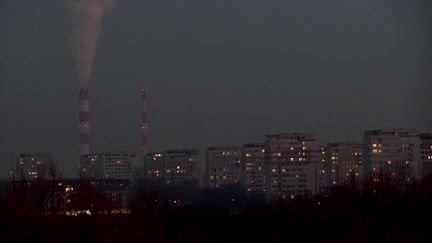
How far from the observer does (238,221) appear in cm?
2166

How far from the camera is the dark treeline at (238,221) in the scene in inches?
685

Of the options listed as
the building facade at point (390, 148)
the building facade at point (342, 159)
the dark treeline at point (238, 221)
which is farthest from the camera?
the building facade at point (342, 159)

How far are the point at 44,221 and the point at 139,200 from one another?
4008 millimetres

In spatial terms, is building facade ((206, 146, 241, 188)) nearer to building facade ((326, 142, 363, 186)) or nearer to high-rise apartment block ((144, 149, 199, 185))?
high-rise apartment block ((144, 149, 199, 185))

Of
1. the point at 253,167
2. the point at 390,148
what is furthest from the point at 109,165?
the point at 390,148

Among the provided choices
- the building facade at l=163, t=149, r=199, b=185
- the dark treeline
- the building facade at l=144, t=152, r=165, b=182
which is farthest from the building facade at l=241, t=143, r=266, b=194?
the dark treeline

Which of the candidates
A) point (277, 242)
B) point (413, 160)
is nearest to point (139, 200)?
point (277, 242)

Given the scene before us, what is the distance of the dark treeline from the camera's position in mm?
17391

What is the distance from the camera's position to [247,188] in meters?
56.2

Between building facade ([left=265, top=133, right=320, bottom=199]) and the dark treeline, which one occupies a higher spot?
building facade ([left=265, top=133, right=320, bottom=199])

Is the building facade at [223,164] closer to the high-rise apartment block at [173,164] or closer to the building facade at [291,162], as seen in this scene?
the high-rise apartment block at [173,164]

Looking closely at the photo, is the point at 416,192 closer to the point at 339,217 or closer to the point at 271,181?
the point at 339,217

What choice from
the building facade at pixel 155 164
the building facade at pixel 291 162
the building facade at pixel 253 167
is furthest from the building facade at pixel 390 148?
the building facade at pixel 155 164

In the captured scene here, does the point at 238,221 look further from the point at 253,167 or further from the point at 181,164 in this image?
the point at 181,164
